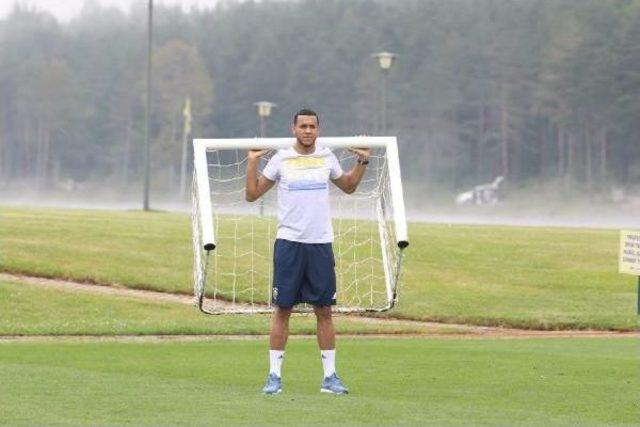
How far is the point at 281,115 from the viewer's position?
98375mm

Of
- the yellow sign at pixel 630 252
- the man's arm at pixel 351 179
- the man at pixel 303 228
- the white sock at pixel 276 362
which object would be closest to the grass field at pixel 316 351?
Answer: the white sock at pixel 276 362

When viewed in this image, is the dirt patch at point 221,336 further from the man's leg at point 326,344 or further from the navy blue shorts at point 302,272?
the navy blue shorts at point 302,272

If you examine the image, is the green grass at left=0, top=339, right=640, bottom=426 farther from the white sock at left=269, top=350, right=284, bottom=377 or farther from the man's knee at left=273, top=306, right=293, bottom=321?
the man's knee at left=273, top=306, right=293, bottom=321

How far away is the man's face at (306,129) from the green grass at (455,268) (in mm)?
14899

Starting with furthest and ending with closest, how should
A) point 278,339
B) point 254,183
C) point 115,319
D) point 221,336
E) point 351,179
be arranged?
point 115,319 < point 221,336 < point 351,179 < point 278,339 < point 254,183

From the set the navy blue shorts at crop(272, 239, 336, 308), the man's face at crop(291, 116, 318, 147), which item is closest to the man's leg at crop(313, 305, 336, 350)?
the navy blue shorts at crop(272, 239, 336, 308)

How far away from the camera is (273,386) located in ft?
43.5

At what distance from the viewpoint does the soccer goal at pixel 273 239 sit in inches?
603

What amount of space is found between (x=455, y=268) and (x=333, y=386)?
23.8m

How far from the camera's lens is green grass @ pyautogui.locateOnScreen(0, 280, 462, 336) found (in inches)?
960

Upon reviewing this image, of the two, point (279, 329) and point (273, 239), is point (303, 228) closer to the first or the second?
point (279, 329)

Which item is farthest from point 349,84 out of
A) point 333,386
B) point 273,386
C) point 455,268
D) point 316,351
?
point 273,386

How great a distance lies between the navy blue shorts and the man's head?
874 mm

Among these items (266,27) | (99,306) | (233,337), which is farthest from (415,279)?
(266,27)
